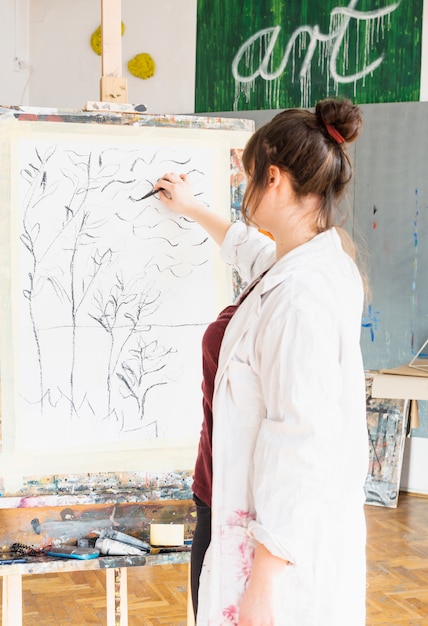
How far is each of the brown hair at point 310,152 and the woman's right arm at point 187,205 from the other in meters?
0.49

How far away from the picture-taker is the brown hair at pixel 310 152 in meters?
1.32

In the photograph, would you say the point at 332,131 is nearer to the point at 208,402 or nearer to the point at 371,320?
the point at 208,402

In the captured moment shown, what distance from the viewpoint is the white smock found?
3.92 ft

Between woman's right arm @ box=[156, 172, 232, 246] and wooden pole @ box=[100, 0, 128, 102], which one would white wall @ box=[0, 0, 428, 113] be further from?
woman's right arm @ box=[156, 172, 232, 246]

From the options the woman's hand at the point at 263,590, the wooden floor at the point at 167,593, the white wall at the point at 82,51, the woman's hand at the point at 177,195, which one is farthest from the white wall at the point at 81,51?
the woman's hand at the point at 263,590

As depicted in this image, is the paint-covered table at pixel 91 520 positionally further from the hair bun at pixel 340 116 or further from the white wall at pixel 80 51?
the white wall at pixel 80 51

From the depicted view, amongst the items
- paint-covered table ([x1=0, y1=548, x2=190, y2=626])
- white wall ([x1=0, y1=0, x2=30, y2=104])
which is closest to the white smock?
paint-covered table ([x1=0, y1=548, x2=190, y2=626])

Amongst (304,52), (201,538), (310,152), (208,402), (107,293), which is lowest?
(201,538)

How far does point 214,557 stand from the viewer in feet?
4.36

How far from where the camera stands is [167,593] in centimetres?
314

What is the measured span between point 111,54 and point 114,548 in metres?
1.11

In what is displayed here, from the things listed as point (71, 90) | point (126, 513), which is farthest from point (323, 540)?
point (71, 90)

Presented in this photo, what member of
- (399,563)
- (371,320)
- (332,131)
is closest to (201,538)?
(332,131)

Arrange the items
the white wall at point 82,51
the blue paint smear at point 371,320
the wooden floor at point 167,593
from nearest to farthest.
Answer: the wooden floor at point 167,593, the blue paint smear at point 371,320, the white wall at point 82,51
